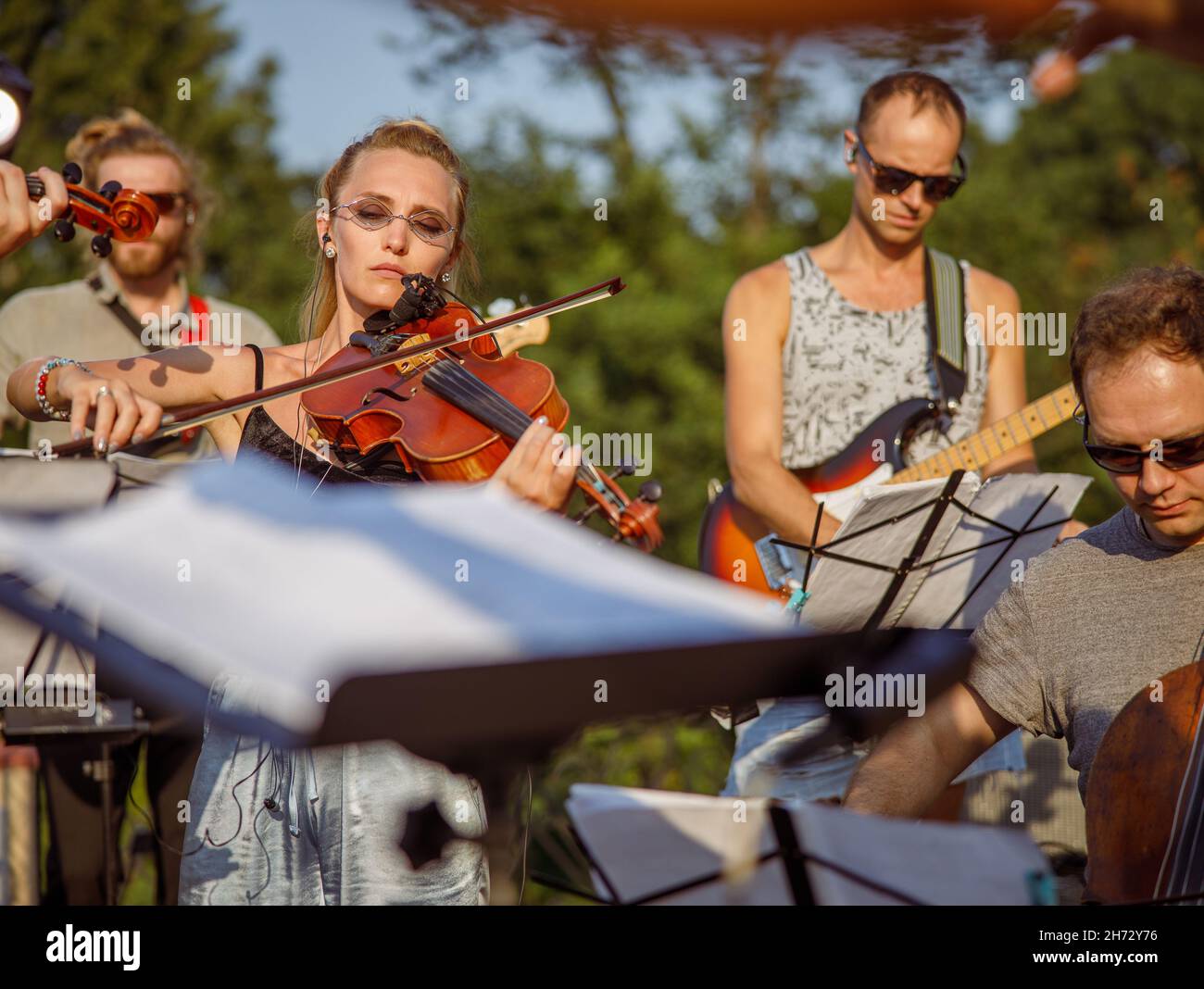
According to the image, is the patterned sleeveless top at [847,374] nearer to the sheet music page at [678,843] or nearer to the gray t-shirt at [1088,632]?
the gray t-shirt at [1088,632]

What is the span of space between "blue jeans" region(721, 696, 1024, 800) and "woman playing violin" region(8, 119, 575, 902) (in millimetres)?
1179

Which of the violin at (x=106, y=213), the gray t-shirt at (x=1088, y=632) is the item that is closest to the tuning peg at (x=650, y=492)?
the gray t-shirt at (x=1088, y=632)

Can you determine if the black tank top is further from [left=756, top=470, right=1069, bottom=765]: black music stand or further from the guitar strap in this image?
the guitar strap

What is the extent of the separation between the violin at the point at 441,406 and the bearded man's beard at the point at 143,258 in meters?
1.37

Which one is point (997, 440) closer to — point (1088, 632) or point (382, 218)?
point (1088, 632)

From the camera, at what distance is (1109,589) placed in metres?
2.35

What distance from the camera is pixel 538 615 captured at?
56.0 inches

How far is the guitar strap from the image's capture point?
347 cm

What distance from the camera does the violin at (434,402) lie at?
2.33 metres

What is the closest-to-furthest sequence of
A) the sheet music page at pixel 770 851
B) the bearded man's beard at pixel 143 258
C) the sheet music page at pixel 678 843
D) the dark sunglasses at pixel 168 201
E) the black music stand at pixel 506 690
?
1. the black music stand at pixel 506 690
2. the sheet music page at pixel 770 851
3. the sheet music page at pixel 678 843
4. the dark sunglasses at pixel 168 201
5. the bearded man's beard at pixel 143 258

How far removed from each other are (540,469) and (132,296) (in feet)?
6.51
